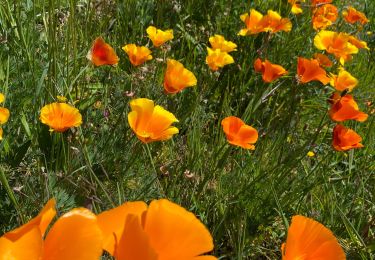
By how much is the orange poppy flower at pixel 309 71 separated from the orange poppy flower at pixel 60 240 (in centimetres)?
148

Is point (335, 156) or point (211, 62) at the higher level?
point (211, 62)

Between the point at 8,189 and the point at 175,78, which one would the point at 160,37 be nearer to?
the point at 175,78

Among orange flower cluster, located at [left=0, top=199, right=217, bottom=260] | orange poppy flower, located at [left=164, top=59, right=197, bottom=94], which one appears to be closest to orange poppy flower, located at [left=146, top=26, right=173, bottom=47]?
orange poppy flower, located at [left=164, top=59, right=197, bottom=94]

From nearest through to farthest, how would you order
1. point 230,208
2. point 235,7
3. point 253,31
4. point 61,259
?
point 61,259 < point 230,208 < point 253,31 < point 235,7

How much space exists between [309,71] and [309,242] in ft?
4.01

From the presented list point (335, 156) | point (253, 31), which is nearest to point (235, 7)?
point (253, 31)

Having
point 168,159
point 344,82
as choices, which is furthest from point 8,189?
point 344,82

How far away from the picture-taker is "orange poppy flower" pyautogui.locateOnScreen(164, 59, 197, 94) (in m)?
1.66

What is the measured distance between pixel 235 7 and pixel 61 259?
2760mm

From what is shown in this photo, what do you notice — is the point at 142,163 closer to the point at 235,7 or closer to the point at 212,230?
the point at 212,230

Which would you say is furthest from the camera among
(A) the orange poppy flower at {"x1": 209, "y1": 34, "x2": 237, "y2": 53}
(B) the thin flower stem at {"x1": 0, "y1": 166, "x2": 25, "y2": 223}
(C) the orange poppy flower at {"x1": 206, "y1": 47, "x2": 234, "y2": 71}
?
(A) the orange poppy flower at {"x1": 209, "y1": 34, "x2": 237, "y2": 53}

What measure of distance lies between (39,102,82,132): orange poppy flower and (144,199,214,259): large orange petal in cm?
84

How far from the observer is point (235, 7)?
3135mm

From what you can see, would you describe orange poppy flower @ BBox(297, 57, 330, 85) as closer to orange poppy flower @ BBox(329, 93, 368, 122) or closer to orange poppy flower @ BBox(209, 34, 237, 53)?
orange poppy flower @ BBox(329, 93, 368, 122)
